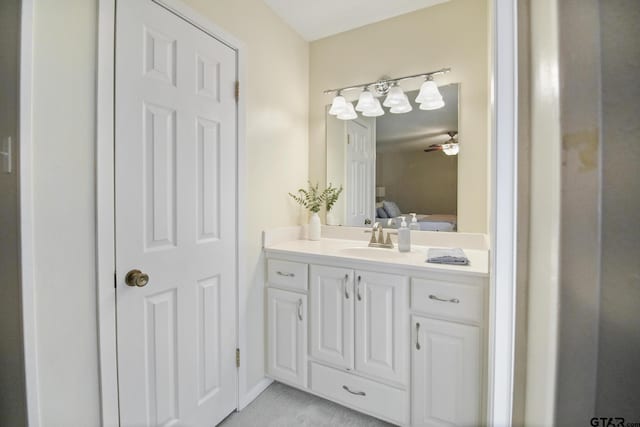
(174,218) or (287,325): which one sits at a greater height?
(174,218)

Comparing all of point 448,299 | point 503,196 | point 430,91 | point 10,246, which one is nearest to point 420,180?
point 430,91

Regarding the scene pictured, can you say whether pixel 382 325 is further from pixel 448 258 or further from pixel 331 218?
pixel 331 218

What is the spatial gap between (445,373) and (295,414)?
0.88m

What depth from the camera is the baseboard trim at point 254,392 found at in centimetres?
159

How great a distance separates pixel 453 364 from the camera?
1249 mm

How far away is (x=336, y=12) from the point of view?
1.88 metres

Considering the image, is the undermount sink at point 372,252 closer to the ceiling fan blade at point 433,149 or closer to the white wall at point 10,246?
the ceiling fan blade at point 433,149

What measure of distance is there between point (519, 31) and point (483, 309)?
1041mm

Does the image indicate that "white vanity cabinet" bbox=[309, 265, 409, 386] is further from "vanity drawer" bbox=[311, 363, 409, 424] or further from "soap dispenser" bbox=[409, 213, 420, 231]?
"soap dispenser" bbox=[409, 213, 420, 231]

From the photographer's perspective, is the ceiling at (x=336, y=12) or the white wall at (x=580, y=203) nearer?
the white wall at (x=580, y=203)

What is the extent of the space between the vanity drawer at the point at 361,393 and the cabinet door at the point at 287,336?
109 mm

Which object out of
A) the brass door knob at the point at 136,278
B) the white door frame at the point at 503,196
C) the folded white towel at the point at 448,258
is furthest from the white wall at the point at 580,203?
the brass door knob at the point at 136,278

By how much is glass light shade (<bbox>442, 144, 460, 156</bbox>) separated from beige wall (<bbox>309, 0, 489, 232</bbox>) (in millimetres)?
32

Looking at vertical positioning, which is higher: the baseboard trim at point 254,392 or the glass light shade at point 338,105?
the glass light shade at point 338,105
